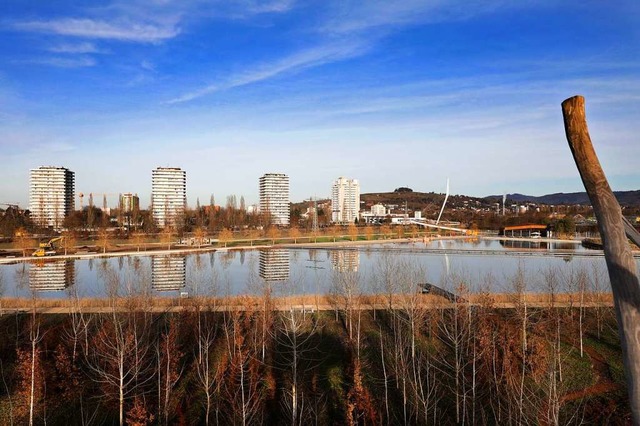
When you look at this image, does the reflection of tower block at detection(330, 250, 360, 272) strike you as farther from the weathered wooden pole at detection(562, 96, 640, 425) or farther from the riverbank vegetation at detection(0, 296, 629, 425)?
the weathered wooden pole at detection(562, 96, 640, 425)

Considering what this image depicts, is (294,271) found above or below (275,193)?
below

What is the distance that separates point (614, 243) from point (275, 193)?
76553 mm

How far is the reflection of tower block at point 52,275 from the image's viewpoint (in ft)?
60.2

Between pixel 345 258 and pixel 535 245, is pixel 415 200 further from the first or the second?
pixel 345 258

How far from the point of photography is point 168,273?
869 inches

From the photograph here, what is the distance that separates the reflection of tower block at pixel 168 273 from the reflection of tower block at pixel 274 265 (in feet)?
11.0

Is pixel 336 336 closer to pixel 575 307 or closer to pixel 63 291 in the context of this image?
pixel 575 307

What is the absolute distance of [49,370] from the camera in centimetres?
837

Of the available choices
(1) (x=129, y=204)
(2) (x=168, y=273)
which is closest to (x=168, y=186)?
(1) (x=129, y=204)

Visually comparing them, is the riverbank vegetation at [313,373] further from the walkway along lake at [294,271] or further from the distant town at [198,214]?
the distant town at [198,214]

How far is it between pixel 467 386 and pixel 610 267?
7.50 meters

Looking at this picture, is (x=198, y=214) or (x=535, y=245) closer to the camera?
(x=535, y=245)

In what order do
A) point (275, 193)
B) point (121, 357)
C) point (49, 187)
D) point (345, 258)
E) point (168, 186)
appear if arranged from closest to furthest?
1. point (121, 357)
2. point (345, 258)
3. point (49, 187)
4. point (168, 186)
5. point (275, 193)

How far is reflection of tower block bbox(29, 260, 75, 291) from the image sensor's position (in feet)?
60.2
